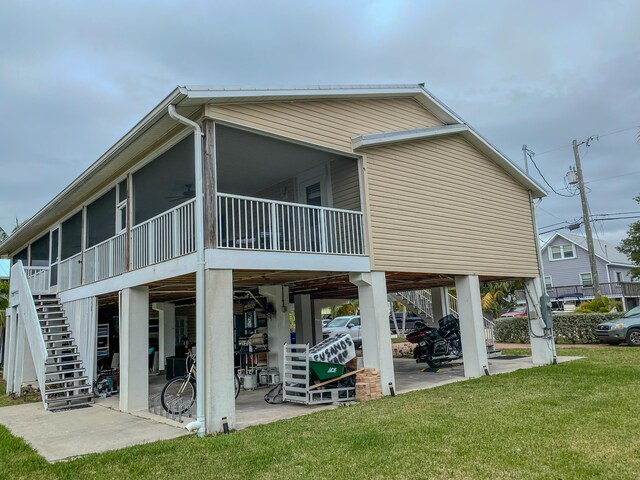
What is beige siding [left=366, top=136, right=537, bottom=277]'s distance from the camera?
9.90 m

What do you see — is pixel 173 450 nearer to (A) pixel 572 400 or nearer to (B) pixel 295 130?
(B) pixel 295 130

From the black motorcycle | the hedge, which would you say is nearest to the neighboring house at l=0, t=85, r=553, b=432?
the black motorcycle

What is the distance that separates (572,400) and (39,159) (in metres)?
32.8

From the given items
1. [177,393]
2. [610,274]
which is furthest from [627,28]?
[610,274]

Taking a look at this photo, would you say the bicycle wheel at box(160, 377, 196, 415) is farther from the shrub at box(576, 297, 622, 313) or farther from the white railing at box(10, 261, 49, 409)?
the shrub at box(576, 297, 622, 313)

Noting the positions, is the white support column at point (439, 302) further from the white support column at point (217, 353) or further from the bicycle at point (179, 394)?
the white support column at point (217, 353)

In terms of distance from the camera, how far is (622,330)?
16828 millimetres

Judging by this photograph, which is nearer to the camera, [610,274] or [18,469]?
[18,469]

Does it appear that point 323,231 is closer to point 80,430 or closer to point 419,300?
point 80,430

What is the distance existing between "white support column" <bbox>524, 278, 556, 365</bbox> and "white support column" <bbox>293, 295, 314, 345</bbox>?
7035 mm

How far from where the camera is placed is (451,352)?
13234 mm

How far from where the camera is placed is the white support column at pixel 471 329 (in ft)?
36.6

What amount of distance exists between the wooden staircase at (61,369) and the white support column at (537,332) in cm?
1168

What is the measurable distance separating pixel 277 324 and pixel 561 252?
31.7 m
